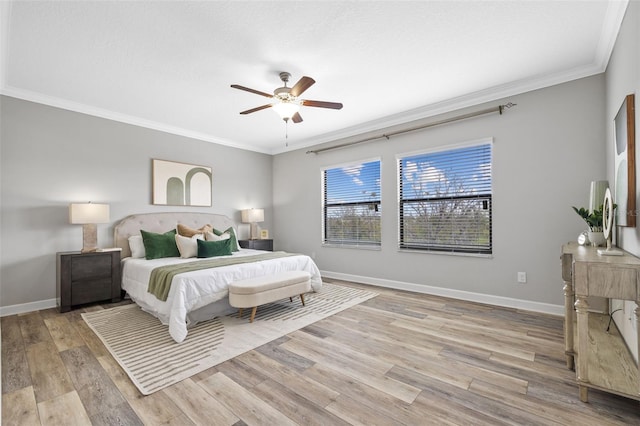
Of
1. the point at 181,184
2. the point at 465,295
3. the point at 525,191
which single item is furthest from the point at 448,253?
the point at 181,184

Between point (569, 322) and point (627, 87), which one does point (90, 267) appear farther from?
point (627, 87)

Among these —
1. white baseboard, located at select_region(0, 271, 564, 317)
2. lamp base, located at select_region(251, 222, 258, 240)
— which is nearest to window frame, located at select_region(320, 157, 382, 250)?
white baseboard, located at select_region(0, 271, 564, 317)

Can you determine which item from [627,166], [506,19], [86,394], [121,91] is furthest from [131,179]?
[627,166]

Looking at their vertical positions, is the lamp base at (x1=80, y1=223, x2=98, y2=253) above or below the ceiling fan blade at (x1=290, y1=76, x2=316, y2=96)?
below

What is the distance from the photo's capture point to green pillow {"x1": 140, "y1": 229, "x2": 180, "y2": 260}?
4.10 metres

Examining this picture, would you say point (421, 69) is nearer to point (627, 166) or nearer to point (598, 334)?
point (627, 166)

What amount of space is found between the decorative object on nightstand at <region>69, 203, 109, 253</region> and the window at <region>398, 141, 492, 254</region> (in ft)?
13.9

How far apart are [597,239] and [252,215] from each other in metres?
4.94

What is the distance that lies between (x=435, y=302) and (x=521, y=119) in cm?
250

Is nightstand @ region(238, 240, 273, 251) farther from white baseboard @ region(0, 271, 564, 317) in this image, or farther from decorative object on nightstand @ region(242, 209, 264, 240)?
white baseboard @ region(0, 271, 564, 317)

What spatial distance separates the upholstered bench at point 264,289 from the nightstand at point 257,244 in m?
2.10

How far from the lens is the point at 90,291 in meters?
3.68

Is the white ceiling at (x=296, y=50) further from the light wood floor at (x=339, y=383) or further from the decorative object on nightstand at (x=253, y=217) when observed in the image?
the light wood floor at (x=339, y=383)

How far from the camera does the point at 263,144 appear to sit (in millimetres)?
6059
